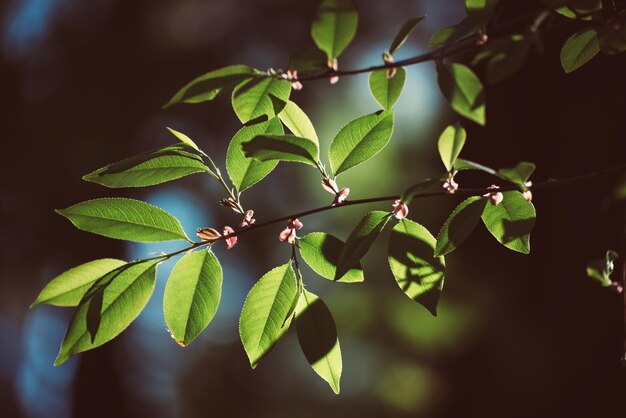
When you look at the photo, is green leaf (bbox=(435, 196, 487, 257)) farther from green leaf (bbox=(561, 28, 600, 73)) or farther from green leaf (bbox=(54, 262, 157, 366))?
green leaf (bbox=(54, 262, 157, 366))

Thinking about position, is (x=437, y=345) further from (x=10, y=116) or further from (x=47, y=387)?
(x=10, y=116)

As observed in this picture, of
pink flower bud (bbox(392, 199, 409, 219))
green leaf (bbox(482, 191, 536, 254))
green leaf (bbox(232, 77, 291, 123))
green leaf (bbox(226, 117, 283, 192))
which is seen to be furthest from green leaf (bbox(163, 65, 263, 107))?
green leaf (bbox(482, 191, 536, 254))

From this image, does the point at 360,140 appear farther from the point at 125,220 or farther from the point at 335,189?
the point at 125,220

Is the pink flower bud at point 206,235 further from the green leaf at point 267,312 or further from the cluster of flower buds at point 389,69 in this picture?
the cluster of flower buds at point 389,69

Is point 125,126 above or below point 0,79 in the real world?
below

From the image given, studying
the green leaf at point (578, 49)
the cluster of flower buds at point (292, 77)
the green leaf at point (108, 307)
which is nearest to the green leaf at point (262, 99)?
the cluster of flower buds at point (292, 77)

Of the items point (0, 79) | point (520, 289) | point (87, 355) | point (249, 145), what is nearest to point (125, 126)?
point (0, 79)

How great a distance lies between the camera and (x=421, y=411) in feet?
11.3

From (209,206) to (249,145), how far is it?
12.5 ft

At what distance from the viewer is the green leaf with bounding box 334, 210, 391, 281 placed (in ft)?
1.72

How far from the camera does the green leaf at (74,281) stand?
0.64 meters

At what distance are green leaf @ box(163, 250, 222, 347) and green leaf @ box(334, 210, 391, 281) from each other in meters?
0.17

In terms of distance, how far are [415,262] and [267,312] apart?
19cm

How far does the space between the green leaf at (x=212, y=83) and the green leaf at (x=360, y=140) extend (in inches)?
6.3
